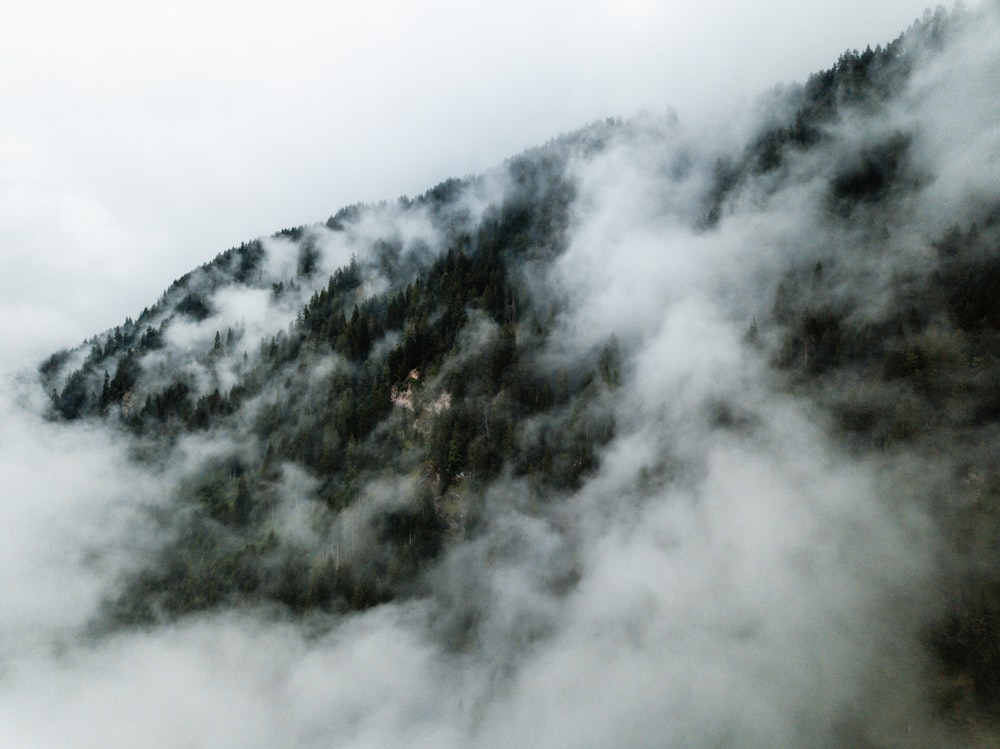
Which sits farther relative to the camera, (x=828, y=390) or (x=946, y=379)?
(x=828, y=390)

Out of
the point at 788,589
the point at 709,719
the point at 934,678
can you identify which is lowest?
the point at 934,678

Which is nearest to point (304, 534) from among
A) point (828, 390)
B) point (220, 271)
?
point (828, 390)

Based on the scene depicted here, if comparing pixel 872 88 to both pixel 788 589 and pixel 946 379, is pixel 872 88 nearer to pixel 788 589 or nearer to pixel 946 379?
pixel 946 379

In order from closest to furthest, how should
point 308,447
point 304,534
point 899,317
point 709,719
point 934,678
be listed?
point 934,678 → point 709,719 → point 899,317 → point 304,534 → point 308,447

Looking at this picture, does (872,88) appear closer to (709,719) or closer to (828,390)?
(828,390)

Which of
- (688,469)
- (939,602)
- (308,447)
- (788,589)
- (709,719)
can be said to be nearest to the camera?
(939,602)

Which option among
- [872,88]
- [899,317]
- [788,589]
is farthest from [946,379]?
[872,88]

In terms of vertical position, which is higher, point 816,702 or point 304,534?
point 304,534
